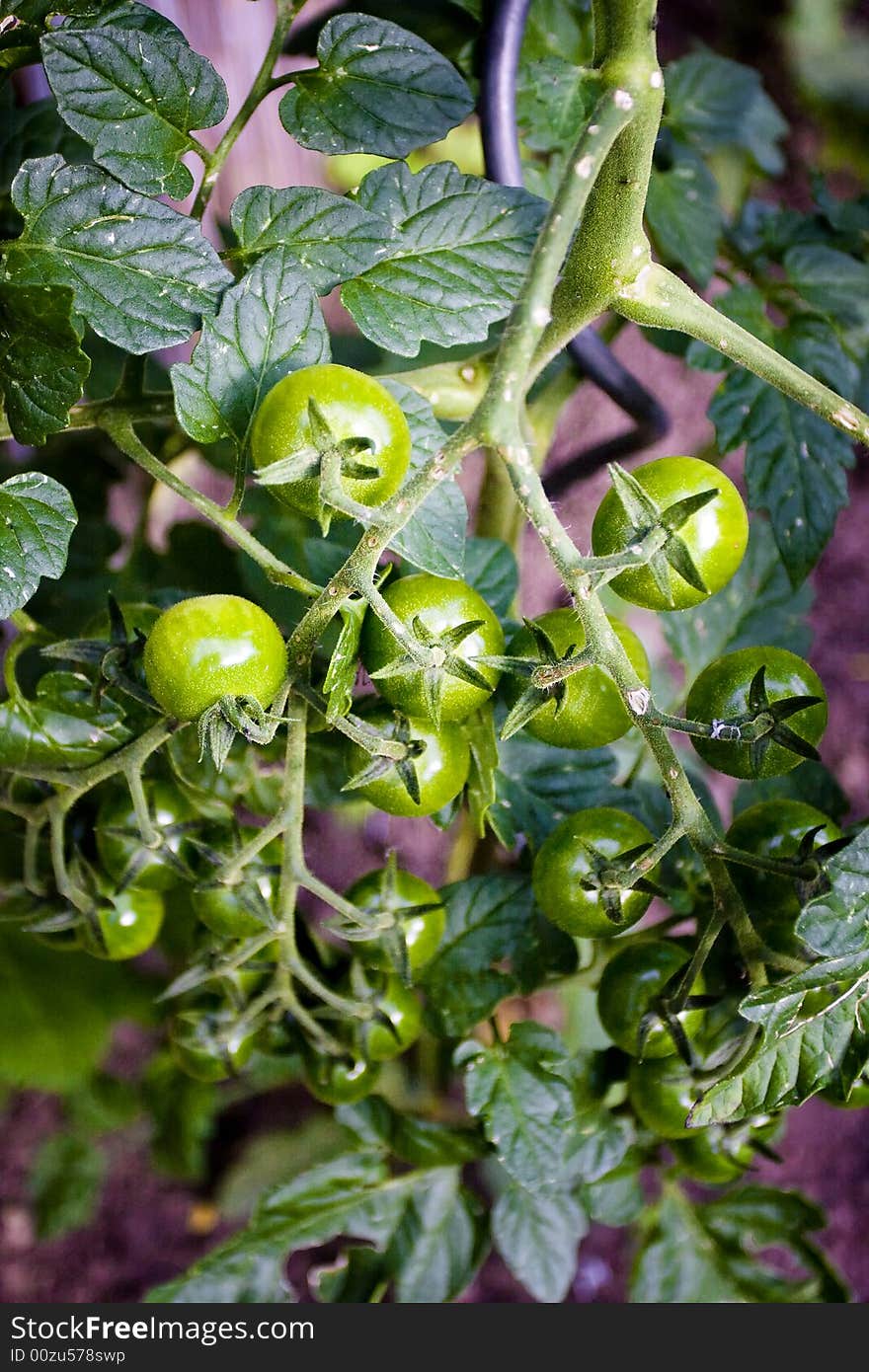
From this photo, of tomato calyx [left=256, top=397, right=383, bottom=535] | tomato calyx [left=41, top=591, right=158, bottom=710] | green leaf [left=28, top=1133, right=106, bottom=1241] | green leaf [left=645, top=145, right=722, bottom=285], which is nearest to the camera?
tomato calyx [left=256, top=397, right=383, bottom=535]

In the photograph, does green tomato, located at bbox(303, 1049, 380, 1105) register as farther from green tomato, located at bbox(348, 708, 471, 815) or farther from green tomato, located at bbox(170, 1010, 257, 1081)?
green tomato, located at bbox(348, 708, 471, 815)

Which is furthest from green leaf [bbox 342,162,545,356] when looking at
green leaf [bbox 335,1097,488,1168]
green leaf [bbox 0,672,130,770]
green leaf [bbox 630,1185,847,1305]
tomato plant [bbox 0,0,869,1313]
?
green leaf [bbox 630,1185,847,1305]

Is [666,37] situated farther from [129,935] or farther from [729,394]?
[129,935]

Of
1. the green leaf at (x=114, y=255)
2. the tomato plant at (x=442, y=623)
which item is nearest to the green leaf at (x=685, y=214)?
the tomato plant at (x=442, y=623)

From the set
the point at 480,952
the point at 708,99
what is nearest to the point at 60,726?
the point at 480,952

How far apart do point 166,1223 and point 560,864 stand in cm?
95

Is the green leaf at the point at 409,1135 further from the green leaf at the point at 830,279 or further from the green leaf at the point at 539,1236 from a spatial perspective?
the green leaf at the point at 830,279

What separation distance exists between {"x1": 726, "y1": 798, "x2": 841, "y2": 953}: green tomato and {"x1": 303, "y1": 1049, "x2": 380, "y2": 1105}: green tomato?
0.75 feet

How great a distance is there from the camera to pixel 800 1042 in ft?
1.43

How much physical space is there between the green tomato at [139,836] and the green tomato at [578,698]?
189 mm

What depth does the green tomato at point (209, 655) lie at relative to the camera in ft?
1.29

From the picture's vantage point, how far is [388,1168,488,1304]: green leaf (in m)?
0.69

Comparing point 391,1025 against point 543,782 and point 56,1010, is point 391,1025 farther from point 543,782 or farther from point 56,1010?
point 56,1010

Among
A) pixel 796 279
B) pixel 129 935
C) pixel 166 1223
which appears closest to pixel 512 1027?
pixel 129 935
